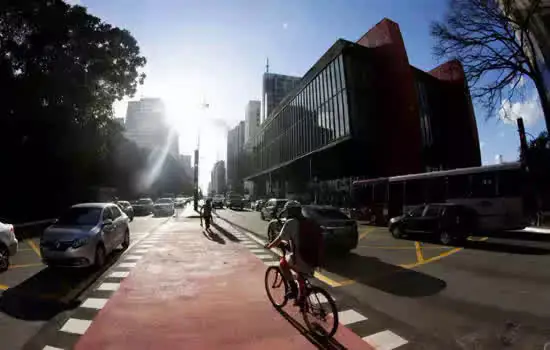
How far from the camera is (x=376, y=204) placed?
24047 mm

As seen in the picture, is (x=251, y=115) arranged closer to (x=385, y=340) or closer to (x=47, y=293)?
(x=47, y=293)

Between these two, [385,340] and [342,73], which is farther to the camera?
[342,73]

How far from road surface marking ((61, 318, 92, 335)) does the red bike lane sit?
101mm

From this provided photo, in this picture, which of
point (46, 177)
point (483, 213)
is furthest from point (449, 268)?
point (46, 177)

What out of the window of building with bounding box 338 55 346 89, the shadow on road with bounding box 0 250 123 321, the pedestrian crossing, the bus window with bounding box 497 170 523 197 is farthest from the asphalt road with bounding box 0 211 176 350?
the window of building with bounding box 338 55 346 89

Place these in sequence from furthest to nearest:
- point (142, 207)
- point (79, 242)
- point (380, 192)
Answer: point (142, 207) → point (380, 192) → point (79, 242)

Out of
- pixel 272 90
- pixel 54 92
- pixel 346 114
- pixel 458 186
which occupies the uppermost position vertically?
pixel 272 90

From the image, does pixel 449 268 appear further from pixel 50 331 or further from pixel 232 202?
pixel 232 202

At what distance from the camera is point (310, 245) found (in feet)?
16.5

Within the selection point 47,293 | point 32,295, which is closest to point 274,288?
point 47,293

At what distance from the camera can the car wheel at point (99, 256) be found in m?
8.88

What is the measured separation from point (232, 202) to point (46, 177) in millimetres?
28769

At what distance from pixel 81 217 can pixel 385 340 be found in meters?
8.54

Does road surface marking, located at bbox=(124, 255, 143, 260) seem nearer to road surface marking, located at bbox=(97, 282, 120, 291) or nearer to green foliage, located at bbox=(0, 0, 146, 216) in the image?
road surface marking, located at bbox=(97, 282, 120, 291)
